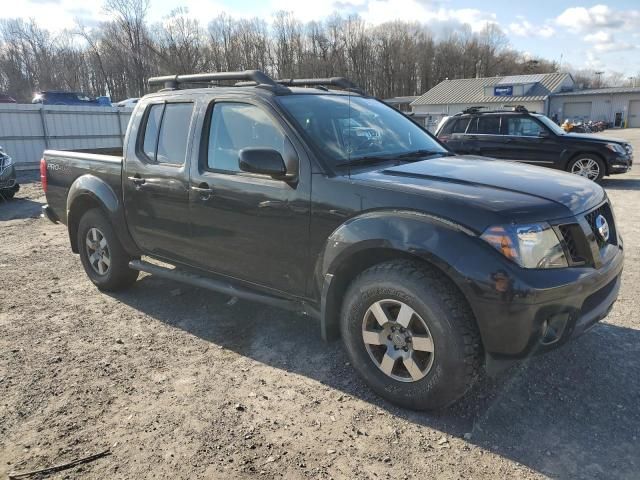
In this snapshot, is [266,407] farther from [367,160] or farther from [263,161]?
[367,160]

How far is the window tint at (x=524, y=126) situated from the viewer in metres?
11.8

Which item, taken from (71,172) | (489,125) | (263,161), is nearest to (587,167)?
(489,125)

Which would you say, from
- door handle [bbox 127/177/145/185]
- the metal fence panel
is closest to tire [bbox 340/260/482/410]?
door handle [bbox 127/177/145/185]

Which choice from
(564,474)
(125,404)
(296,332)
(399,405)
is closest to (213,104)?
(296,332)

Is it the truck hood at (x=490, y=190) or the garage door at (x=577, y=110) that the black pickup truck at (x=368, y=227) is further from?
the garage door at (x=577, y=110)

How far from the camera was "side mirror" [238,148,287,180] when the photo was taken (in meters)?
3.19

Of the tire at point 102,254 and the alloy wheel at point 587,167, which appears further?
the alloy wheel at point 587,167

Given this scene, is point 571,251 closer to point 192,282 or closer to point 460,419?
point 460,419

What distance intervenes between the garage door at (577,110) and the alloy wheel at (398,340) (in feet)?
198

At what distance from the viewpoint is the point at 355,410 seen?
120 inches

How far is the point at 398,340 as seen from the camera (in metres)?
2.97

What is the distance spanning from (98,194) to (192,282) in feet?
4.63

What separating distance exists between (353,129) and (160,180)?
64.7 inches

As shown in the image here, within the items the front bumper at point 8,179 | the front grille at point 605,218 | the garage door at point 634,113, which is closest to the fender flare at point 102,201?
the front grille at point 605,218
